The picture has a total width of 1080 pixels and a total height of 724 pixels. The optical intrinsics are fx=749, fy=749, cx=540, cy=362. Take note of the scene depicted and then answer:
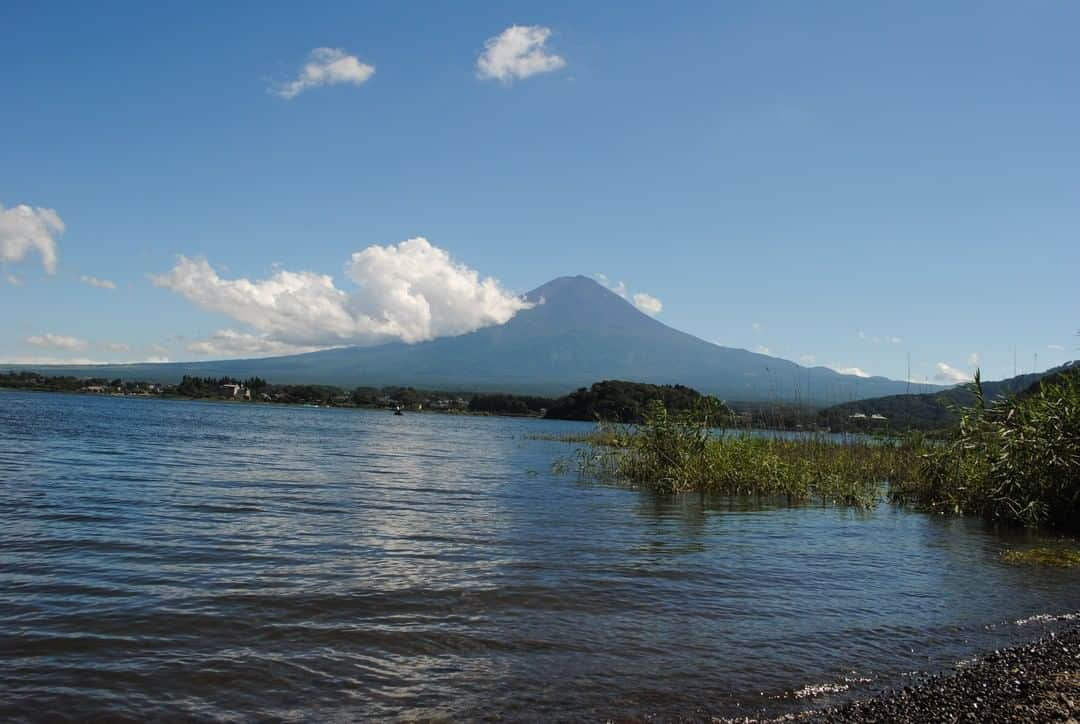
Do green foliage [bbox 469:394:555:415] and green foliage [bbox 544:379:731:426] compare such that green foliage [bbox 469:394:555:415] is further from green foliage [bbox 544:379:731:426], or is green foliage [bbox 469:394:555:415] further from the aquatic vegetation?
the aquatic vegetation

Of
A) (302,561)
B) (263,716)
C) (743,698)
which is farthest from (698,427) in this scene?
(263,716)

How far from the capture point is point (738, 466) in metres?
20.1

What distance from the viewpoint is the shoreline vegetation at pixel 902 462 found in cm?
1443

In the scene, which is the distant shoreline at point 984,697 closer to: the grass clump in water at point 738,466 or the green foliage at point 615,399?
the grass clump in water at point 738,466

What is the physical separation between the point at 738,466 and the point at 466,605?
13523mm

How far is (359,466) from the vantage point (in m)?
25.6

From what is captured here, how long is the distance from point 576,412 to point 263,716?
91100mm

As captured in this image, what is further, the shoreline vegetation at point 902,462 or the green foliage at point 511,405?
the green foliage at point 511,405

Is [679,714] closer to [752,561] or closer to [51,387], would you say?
[752,561]

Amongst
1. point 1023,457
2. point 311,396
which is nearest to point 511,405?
point 311,396

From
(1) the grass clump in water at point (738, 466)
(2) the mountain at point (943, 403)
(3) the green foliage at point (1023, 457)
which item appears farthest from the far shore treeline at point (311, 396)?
(3) the green foliage at point (1023, 457)

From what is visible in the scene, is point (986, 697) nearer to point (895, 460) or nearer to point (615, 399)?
point (895, 460)

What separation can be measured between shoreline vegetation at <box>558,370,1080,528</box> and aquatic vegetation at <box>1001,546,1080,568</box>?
229cm

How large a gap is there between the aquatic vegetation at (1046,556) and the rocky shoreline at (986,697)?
220 inches
